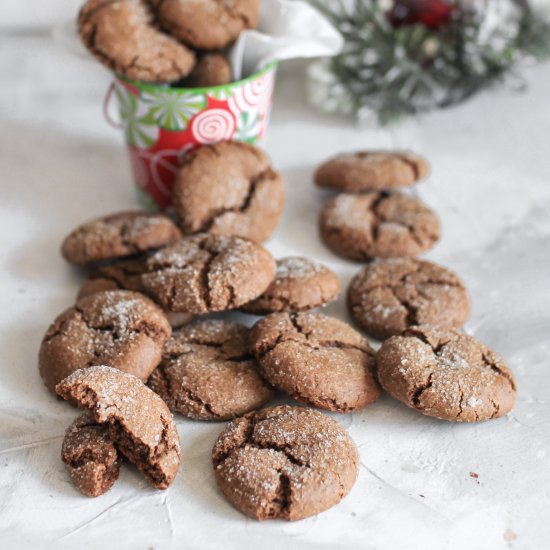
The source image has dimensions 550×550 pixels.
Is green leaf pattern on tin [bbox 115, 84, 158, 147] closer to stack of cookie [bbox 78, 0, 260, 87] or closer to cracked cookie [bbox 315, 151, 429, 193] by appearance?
Answer: stack of cookie [bbox 78, 0, 260, 87]

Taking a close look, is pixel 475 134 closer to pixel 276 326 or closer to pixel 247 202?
pixel 247 202

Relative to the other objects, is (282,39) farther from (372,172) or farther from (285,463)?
(285,463)

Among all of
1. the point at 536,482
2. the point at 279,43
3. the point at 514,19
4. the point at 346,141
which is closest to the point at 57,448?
the point at 536,482

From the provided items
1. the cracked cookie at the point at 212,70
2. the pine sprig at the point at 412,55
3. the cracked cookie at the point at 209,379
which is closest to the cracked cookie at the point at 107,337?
the cracked cookie at the point at 209,379

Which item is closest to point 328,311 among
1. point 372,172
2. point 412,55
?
point 372,172

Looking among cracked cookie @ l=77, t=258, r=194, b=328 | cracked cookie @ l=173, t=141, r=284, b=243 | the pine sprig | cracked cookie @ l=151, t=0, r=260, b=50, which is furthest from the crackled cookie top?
the pine sprig
